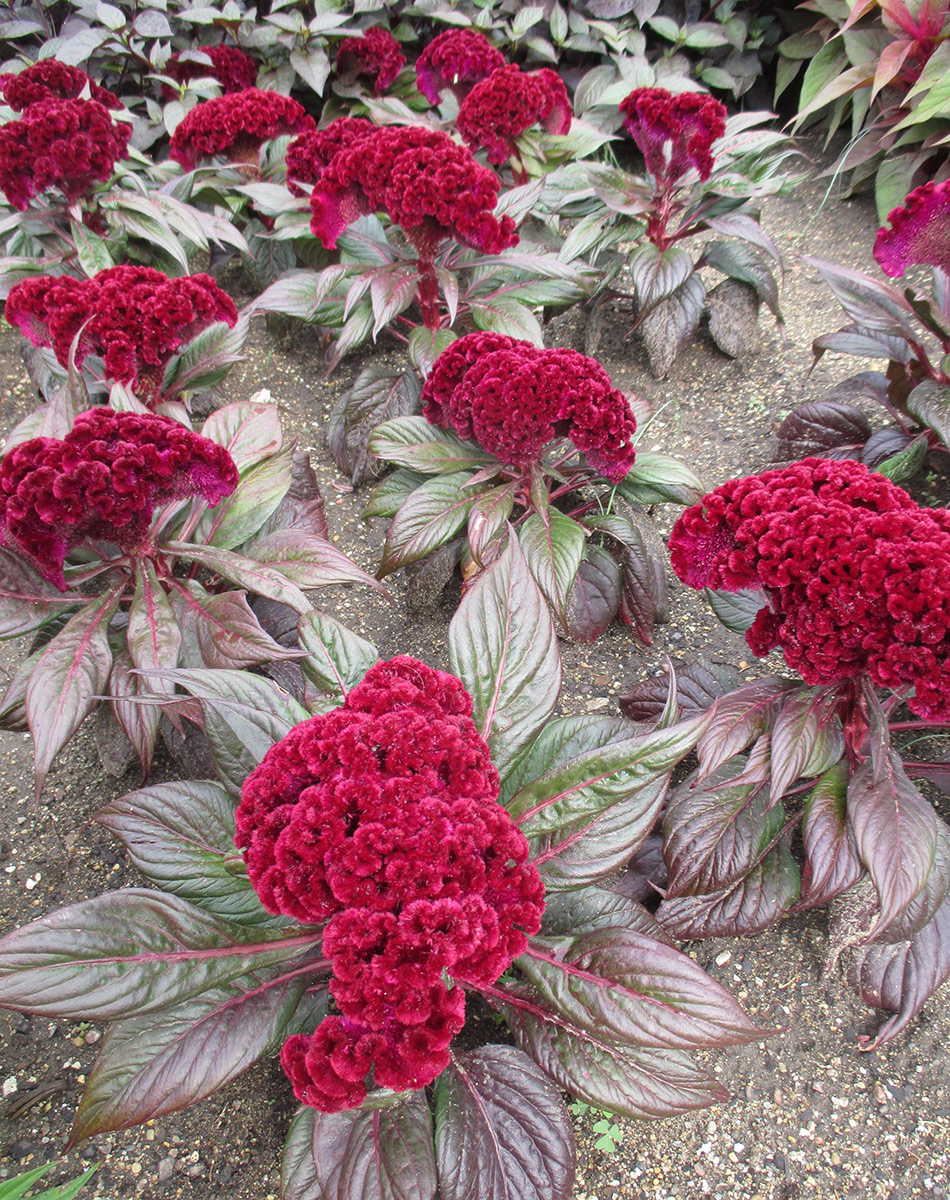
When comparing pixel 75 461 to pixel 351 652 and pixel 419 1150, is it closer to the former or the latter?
pixel 351 652

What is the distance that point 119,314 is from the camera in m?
2.34

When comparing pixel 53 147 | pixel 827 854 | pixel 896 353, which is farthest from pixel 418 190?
pixel 827 854

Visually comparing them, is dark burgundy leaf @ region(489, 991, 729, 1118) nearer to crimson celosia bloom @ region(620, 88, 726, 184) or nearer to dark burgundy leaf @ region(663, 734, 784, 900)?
dark burgundy leaf @ region(663, 734, 784, 900)

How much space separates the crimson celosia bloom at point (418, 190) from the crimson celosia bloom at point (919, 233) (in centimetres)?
122

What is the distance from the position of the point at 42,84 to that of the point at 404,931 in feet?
12.5

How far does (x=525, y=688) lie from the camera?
5.03 ft

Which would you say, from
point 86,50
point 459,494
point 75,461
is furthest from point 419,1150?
point 86,50

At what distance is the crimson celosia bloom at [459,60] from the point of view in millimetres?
3727

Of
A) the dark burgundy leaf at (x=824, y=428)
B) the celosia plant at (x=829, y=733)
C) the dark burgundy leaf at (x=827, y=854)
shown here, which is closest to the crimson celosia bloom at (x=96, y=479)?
the celosia plant at (x=829, y=733)

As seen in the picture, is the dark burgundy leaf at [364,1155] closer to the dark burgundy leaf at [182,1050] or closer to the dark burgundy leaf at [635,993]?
the dark burgundy leaf at [182,1050]

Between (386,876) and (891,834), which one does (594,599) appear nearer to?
(891,834)

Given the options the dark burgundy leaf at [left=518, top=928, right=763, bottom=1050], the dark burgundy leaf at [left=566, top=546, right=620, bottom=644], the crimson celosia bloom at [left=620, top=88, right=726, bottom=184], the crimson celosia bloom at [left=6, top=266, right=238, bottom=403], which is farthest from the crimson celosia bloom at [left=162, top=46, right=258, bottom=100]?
the dark burgundy leaf at [left=518, top=928, right=763, bottom=1050]

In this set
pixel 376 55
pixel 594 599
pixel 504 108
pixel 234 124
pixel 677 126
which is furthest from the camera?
pixel 376 55

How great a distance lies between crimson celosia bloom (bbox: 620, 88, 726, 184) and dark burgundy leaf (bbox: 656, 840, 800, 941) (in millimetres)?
2646
